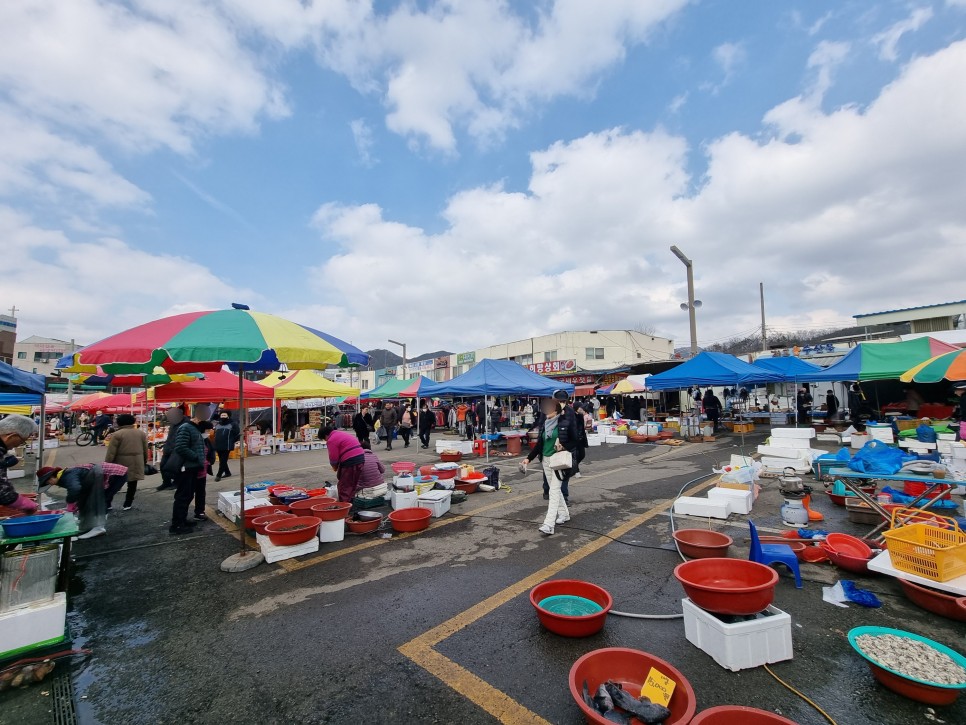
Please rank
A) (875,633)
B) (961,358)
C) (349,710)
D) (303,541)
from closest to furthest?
1. (349,710)
2. (875,633)
3. (303,541)
4. (961,358)

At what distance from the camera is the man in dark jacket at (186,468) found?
6203 mm

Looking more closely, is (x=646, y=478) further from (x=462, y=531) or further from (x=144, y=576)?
(x=144, y=576)

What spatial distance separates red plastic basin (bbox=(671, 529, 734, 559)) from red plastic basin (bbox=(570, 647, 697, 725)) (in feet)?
7.81

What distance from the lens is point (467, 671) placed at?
115 inches

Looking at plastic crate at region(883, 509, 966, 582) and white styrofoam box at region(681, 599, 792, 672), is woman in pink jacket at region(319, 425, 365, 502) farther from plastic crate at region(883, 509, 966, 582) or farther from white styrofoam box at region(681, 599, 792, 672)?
plastic crate at region(883, 509, 966, 582)

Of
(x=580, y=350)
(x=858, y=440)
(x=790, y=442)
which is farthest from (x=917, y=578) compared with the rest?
(x=580, y=350)

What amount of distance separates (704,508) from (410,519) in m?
4.31

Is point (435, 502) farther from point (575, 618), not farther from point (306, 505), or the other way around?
point (575, 618)

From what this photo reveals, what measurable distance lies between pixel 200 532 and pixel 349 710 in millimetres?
5111

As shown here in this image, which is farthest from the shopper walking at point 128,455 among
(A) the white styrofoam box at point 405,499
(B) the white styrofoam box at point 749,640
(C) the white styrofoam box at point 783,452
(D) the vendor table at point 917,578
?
(C) the white styrofoam box at point 783,452

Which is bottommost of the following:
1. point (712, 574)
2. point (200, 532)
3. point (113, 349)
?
point (200, 532)

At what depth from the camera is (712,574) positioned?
3467 mm

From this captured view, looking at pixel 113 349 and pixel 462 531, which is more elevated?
pixel 113 349

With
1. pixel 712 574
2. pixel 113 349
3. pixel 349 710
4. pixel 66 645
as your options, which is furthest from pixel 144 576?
pixel 712 574
